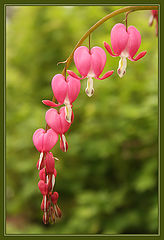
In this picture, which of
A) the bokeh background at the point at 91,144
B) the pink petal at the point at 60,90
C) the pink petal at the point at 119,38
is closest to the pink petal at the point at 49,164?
the pink petal at the point at 60,90

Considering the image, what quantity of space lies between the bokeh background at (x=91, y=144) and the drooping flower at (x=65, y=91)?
148 centimetres

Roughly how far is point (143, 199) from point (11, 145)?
1190 mm

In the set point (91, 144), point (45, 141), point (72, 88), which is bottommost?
point (91, 144)

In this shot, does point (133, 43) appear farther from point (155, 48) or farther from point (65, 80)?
point (155, 48)

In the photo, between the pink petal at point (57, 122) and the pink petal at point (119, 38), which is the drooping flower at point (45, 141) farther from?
the pink petal at point (119, 38)

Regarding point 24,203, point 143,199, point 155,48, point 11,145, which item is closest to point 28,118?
point 11,145

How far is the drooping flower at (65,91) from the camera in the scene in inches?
20.2

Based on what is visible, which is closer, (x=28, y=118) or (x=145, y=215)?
(x=145, y=215)

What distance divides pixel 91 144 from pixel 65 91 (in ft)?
5.59

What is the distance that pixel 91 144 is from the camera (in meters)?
2.20

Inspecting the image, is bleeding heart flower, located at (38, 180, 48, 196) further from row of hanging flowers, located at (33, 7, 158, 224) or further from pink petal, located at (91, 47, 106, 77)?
pink petal, located at (91, 47, 106, 77)

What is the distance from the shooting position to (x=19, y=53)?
9.95 ft

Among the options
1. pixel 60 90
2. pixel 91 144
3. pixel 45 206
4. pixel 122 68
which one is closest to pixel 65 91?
pixel 60 90

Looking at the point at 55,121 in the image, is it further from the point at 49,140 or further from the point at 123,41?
the point at 123,41
